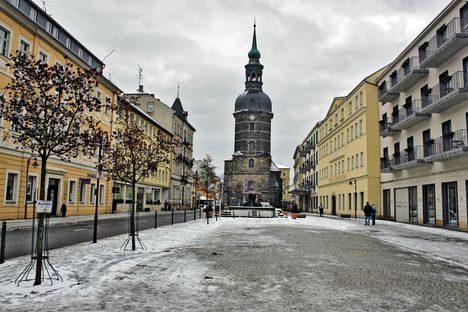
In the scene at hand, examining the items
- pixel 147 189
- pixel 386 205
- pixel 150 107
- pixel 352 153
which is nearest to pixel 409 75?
pixel 386 205

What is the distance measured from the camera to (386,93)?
114ft

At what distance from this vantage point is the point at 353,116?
44906 mm

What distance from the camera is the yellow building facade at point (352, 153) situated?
4006 cm

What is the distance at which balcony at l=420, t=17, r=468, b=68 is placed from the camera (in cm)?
2365

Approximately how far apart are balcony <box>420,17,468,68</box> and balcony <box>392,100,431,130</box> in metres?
3.18

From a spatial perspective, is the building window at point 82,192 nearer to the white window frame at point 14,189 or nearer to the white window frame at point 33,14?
the white window frame at point 14,189

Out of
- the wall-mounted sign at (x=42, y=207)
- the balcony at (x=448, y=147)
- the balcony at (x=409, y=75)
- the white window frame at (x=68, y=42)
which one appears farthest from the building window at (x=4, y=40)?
the balcony at (x=448, y=147)

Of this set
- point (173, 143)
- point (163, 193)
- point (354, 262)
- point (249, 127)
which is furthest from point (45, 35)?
point (249, 127)

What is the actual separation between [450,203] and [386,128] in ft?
35.3

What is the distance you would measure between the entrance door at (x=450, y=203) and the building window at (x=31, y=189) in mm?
26185

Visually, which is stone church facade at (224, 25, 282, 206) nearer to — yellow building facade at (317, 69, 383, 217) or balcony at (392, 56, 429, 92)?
yellow building facade at (317, 69, 383, 217)

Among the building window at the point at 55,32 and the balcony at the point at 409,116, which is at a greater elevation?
the building window at the point at 55,32

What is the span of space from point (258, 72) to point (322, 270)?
92355mm

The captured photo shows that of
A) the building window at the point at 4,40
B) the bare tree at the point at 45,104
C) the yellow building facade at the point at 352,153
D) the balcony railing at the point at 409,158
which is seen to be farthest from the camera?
the yellow building facade at the point at 352,153
